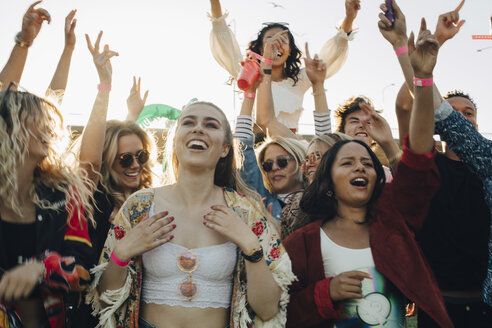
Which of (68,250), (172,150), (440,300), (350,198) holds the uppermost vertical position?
(172,150)

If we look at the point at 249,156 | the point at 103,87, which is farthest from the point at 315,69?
the point at 103,87

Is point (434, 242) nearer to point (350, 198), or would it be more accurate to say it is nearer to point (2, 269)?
point (350, 198)

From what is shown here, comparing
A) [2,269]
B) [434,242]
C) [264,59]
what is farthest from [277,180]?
[2,269]

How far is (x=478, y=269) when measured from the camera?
252 centimetres

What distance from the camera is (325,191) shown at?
8.58ft

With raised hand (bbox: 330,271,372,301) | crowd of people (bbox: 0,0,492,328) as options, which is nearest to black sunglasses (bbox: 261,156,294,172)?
crowd of people (bbox: 0,0,492,328)

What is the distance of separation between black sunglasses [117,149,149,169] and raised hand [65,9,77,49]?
959mm

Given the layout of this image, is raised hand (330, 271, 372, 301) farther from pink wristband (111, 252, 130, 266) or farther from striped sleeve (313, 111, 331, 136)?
striped sleeve (313, 111, 331, 136)

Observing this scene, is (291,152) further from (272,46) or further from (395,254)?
(395,254)

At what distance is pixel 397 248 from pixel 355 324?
0.45m

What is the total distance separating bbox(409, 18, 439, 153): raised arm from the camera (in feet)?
6.95

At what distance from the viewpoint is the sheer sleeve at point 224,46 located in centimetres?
445

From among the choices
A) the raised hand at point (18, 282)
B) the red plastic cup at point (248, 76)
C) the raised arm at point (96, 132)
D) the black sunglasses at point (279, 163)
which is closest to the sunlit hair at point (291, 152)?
the black sunglasses at point (279, 163)

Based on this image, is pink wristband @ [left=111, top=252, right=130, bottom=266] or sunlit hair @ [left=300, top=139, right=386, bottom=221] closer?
pink wristband @ [left=111, top=252, right=130, bottom=266]
